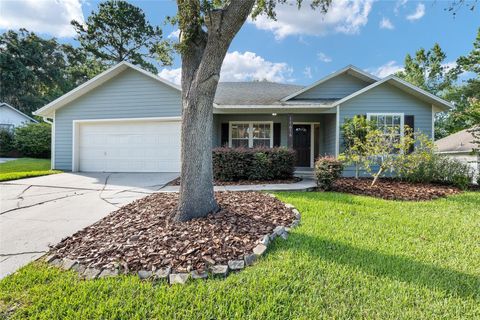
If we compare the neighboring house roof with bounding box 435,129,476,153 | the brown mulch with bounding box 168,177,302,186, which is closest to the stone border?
the brown mulch with bounding box 168,177,302,186

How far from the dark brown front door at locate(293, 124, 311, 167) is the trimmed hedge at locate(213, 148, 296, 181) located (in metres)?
4.23

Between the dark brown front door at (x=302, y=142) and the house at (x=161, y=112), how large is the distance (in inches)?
27.3

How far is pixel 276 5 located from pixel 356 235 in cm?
535

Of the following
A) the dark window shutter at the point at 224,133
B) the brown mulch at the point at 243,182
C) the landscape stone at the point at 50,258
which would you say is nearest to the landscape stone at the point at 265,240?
the landscape stone at the point at 50,258

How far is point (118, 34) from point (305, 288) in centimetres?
2845

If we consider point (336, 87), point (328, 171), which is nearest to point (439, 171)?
point (328, 171)

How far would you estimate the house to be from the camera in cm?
981

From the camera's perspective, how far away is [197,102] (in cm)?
386

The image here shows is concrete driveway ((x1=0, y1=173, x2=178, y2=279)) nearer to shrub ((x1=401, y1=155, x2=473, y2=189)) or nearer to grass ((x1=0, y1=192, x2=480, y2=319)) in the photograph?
grass ((x1=0, y1=192, x2=480, y2=319))

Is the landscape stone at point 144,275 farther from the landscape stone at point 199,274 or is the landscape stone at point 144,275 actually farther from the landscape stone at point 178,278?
the landscape stone at point 199,274

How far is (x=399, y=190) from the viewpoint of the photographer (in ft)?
23.0

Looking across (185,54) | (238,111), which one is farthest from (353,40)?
(185,54)

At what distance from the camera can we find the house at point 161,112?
9812 millimetres

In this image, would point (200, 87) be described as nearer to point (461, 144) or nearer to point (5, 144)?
point (461, 144)
